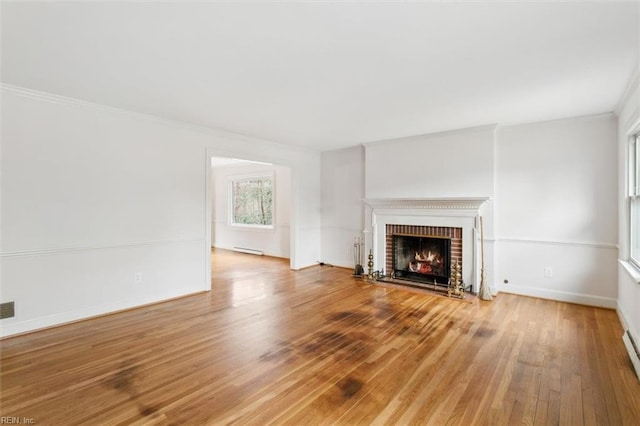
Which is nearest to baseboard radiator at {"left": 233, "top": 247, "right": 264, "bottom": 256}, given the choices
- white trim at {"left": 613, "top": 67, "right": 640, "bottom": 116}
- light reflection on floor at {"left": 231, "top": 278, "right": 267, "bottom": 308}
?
light reflection on floor at {"left": 231, "top": 278, "right": 267, "bottom": 308}

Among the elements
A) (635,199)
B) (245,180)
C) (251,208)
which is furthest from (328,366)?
(245,180)

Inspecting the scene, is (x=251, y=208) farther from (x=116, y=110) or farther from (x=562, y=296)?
(x=562, y=296)

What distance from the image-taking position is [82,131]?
3439 millimetres

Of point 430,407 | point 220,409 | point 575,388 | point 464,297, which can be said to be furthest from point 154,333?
point 464,297

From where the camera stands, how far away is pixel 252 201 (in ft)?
28.0

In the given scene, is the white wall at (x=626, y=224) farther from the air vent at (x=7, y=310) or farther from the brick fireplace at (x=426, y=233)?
the air vent at (x=7, y=310)

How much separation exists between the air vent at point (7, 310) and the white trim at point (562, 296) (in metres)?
5.88

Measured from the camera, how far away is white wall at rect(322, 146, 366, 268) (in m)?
6.04

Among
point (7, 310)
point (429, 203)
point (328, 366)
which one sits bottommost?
point (328, 366)

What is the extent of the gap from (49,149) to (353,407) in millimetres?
3815

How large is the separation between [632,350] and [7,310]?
5660 mm

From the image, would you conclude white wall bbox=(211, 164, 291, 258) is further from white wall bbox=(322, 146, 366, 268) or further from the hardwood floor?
the hardwood floor

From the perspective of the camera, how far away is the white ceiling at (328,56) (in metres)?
1.84

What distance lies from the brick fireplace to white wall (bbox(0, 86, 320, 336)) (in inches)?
112
